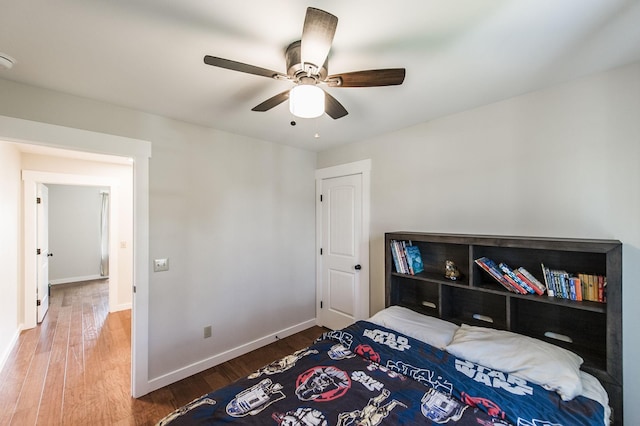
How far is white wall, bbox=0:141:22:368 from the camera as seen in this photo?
8.66ft

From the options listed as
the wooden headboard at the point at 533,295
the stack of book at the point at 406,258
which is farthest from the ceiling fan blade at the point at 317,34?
the stack of book at the point at 406,258

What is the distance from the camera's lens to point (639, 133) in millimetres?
1489

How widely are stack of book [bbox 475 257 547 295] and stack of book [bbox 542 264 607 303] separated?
0.21 ft

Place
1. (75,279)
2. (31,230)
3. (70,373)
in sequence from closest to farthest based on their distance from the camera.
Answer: (70,373), (31,230), (75,279)

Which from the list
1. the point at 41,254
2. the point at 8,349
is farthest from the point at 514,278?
the point at 41,254

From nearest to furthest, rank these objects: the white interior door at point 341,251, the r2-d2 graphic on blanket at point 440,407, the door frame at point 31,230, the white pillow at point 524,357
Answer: the r2-d2 graphic on blanket at point 440,407 → the white pillow at point 524,357 → the white interior door at point 341,251 → the door frame at point 31,230

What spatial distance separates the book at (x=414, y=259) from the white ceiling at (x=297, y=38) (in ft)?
4.05

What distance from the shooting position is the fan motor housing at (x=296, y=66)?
1.30 meters

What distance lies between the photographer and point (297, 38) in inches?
51.1

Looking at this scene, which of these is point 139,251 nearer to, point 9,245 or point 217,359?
point 217,359

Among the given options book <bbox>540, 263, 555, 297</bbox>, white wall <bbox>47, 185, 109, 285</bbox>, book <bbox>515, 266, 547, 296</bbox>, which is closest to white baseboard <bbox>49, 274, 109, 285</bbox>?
white wall <bbox>47, 185, 109, 285</bbox>

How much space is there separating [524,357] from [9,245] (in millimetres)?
4849

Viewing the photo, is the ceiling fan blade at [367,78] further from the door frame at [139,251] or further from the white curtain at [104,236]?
the white curtain at [104,236]

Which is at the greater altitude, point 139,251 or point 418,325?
point 139,251
